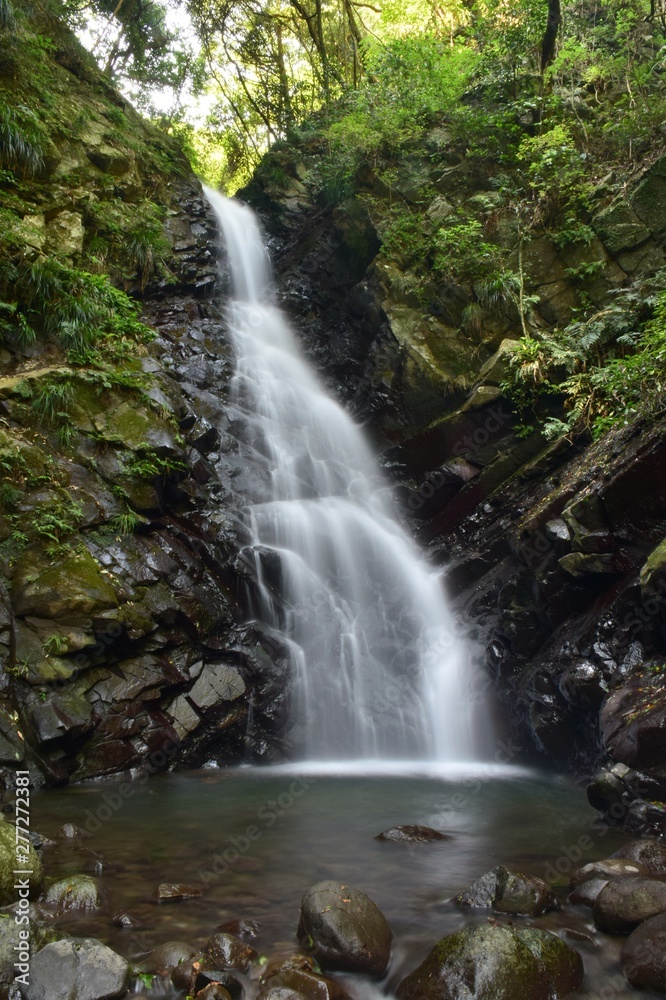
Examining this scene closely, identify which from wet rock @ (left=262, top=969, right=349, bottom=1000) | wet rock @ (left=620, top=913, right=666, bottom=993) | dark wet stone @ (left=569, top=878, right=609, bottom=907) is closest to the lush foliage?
dark wet stone @ (left=569, top=878, right=609, bottom=907)

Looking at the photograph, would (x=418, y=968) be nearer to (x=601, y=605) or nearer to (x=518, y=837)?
(x=518, y=837)

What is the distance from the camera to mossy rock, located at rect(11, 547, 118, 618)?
7520 mm

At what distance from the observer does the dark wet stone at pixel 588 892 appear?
396 cm

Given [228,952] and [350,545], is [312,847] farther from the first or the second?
[350,545]

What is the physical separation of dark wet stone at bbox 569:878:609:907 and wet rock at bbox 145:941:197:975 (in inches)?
97.2

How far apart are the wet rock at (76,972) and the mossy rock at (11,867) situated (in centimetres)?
66

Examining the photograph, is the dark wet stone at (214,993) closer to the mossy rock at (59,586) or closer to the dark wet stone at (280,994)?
the dark wet stone at (280,994)

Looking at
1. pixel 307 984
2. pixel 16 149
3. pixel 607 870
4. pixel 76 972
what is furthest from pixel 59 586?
pixel 16 149

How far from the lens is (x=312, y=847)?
5465 millimetres

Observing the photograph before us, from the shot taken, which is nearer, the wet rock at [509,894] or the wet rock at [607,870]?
the wet rock at [509,894]

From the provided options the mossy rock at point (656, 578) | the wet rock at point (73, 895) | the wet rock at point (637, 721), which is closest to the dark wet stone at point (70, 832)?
the wet rock at point (73, 895)

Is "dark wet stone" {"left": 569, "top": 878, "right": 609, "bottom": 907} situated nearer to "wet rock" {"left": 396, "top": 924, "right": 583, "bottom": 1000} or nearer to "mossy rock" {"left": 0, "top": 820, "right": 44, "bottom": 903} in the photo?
"wet rock" {"left": 396, "top": 924, "right": 583, "bottom": 1000}

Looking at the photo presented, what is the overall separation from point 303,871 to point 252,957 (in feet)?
4.81

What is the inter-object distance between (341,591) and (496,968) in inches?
307
